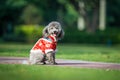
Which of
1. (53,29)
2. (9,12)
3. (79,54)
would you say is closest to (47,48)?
(53,29)

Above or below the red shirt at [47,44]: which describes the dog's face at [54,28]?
above

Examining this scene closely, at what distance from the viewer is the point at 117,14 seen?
76.1 m

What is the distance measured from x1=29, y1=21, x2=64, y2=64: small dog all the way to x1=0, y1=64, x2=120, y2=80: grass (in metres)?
0.82

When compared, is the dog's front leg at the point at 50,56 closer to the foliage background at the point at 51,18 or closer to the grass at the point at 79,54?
the grass at the point at 79,54

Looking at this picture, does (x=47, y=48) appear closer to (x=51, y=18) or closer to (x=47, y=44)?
(x=47, y=44)

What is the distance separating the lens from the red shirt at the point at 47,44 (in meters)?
18.3

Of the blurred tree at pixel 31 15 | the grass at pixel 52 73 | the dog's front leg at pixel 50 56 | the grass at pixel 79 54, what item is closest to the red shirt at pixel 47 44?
the dog's front leg at pixel 50 56

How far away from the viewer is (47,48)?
59.9 feet

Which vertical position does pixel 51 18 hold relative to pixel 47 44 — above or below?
below

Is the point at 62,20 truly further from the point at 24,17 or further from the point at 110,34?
the point at 110,34

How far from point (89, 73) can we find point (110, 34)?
38819 millimetres

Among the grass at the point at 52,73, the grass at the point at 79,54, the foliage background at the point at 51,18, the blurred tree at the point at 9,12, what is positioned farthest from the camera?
the blurred tree at the point at 9,12

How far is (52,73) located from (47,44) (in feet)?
9.91

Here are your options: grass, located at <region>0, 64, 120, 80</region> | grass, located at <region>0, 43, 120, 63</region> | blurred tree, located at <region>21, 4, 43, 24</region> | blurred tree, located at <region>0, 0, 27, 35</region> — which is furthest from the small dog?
blurred tree, located at <region>21, 4, 43, 24</region>
